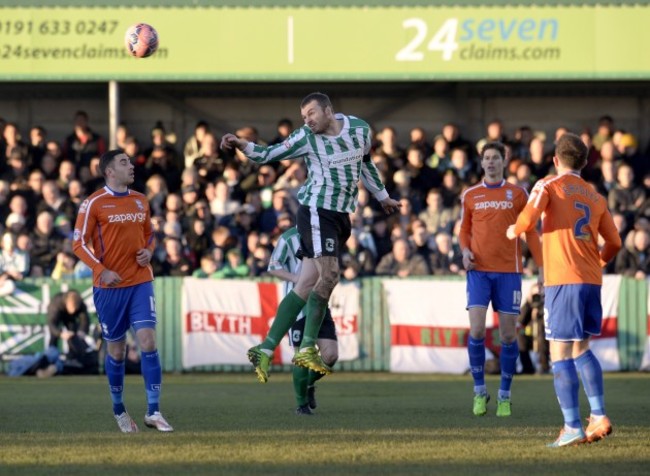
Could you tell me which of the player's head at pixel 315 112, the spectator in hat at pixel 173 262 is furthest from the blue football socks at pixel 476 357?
the spectator in hat at pixel 173 262

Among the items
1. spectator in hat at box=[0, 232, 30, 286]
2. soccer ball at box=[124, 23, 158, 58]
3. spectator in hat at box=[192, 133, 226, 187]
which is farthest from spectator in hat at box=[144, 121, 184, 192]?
soccer ball at box=[124, 23, 158, 58]

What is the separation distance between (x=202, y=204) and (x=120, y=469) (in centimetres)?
1236

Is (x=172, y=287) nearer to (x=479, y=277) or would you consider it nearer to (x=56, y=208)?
(x=56, y=208)

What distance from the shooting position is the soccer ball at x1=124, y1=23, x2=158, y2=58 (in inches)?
566

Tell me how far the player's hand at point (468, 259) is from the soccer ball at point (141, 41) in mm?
4097

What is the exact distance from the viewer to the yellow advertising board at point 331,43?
74.5 feet

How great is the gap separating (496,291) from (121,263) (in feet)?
12.1

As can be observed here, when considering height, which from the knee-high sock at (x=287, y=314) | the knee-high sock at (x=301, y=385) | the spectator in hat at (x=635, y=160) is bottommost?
the knee-high sock at (x=301, y=385)

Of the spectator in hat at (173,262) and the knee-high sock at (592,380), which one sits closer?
the knee-high sock at (592,380)

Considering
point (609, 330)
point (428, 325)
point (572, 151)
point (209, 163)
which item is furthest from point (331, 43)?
point (572, 151)

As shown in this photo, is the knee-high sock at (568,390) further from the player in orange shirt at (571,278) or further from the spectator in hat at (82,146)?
the spectator in hat at (82,146)

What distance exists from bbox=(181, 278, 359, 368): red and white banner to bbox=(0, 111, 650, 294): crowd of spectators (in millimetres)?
285

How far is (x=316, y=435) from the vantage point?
10445 mm

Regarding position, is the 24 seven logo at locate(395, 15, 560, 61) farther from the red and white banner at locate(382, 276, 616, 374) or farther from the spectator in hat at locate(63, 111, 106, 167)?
the spectator in hat at locate(63, 111, 106, 167)
